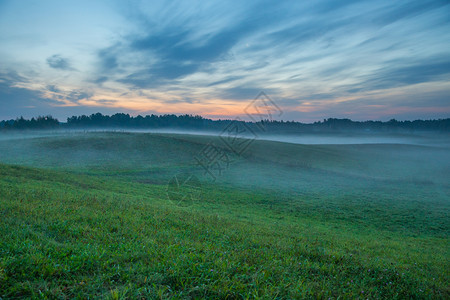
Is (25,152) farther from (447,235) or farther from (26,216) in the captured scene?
(447,235)

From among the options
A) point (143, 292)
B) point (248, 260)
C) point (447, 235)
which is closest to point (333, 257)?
point (248, 260)

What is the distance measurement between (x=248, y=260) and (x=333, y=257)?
2634 millimetres

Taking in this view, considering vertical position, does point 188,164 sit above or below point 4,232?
below

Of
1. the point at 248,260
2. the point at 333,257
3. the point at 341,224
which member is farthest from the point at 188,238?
the point at 341,224

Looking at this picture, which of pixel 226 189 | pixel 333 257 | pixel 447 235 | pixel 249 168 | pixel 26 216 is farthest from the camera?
pixel 249 168

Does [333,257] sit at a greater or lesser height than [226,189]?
greater

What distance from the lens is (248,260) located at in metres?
5.61

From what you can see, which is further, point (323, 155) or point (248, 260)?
point (323, 155)

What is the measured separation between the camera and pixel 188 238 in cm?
710

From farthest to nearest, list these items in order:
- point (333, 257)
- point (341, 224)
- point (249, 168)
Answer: point (249, 168), point (341, 224), point (333, 257)

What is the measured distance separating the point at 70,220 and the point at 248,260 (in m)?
5.55

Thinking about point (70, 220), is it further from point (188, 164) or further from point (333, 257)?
point (188, 164)

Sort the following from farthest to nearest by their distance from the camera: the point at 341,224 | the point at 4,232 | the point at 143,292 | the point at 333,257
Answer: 1. the point at 341,224
2. the point at 333,257
3. the point at 4,232
4. the point at 143,292

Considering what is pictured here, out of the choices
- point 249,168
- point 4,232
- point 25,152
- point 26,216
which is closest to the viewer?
point 4,232
